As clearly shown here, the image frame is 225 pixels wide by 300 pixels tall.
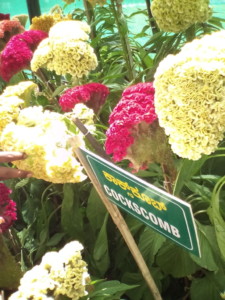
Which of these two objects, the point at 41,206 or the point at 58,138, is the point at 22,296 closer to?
Result: the point at 58,138

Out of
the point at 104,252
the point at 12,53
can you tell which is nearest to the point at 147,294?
the point at 104,252

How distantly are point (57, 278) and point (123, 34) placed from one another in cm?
91

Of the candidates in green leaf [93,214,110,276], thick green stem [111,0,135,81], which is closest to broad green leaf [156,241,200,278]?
green leaf [93,214,110,276]

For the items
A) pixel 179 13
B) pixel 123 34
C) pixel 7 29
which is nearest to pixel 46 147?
pixel 179 13

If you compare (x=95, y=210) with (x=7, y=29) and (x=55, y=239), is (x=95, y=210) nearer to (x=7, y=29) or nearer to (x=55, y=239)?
(x=55, y=239)

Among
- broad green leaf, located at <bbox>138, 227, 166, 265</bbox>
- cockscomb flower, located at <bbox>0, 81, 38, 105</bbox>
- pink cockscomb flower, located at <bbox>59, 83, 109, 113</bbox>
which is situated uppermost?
cockscomb flower, located at <bbox>0, 81, 38, 105</bbox>

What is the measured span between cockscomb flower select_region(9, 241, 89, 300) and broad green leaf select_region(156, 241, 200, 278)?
11.3 inches

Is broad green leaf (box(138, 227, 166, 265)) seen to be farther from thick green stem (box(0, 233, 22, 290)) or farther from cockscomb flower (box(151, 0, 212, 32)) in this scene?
cockscomb flower (box(151, 0, 212, 32))

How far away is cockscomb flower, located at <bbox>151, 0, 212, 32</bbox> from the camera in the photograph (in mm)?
1125

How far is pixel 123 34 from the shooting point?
1.41 meters

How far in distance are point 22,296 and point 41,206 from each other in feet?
1.98

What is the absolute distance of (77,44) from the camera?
1.12m

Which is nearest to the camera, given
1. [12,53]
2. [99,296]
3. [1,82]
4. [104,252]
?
[99,296]

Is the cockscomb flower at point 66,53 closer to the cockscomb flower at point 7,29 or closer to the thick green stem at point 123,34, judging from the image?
the thick green stem at point 123,34
